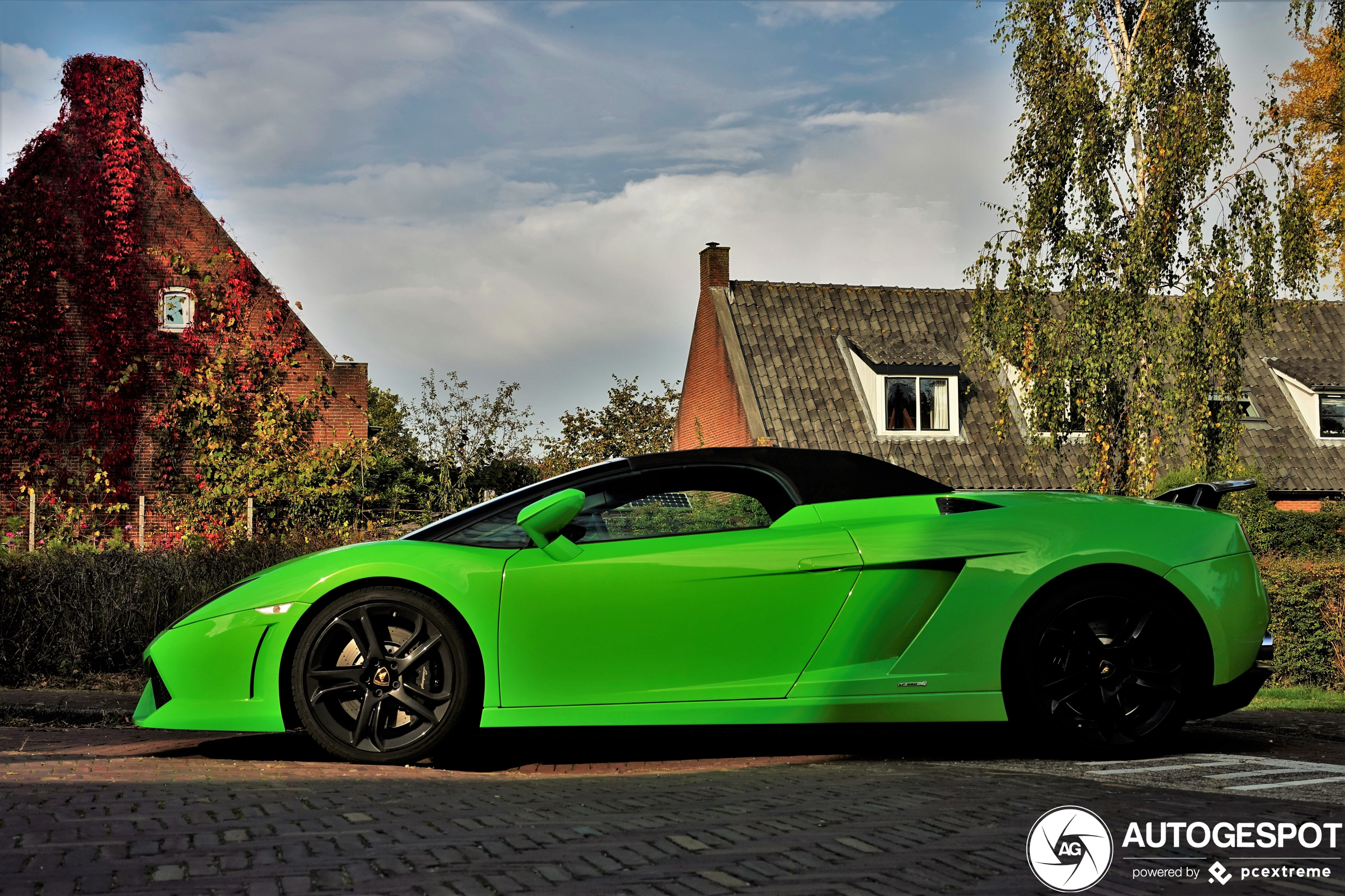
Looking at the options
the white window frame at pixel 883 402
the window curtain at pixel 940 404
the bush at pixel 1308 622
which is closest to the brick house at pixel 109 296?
the white window frame at pixel 883 402

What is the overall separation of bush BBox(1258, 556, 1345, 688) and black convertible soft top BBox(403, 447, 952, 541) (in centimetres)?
605

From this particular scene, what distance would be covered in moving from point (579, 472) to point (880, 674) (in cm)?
160

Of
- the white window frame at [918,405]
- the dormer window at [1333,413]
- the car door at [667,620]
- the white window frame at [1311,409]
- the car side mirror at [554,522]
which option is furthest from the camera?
the dormer window at [1333,413]

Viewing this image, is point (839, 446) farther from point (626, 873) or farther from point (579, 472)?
point (626, 873)

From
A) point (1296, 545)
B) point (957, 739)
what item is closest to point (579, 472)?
point (957, 739)

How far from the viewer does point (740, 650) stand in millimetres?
4727

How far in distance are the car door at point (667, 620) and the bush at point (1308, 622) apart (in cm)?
665

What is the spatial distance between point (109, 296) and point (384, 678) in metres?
19.9

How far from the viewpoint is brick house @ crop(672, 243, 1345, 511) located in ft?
77.2

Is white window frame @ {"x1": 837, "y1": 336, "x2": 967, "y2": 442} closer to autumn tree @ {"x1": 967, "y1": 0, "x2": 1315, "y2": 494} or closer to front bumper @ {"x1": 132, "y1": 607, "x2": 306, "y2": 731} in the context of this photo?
autumn tree @ {"x1": 967, "y1": 0, "x2": 1315, "y2": 494}

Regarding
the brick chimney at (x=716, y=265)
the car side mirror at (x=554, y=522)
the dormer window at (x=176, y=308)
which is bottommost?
the car side mirror at (x=554, y=522)

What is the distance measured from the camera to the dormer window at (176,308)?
22.0 m

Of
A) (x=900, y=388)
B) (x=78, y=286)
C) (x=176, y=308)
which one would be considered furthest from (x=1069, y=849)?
(x=78, y=286)

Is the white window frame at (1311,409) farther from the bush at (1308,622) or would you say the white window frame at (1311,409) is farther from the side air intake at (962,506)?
the side air intake at (962,506)
